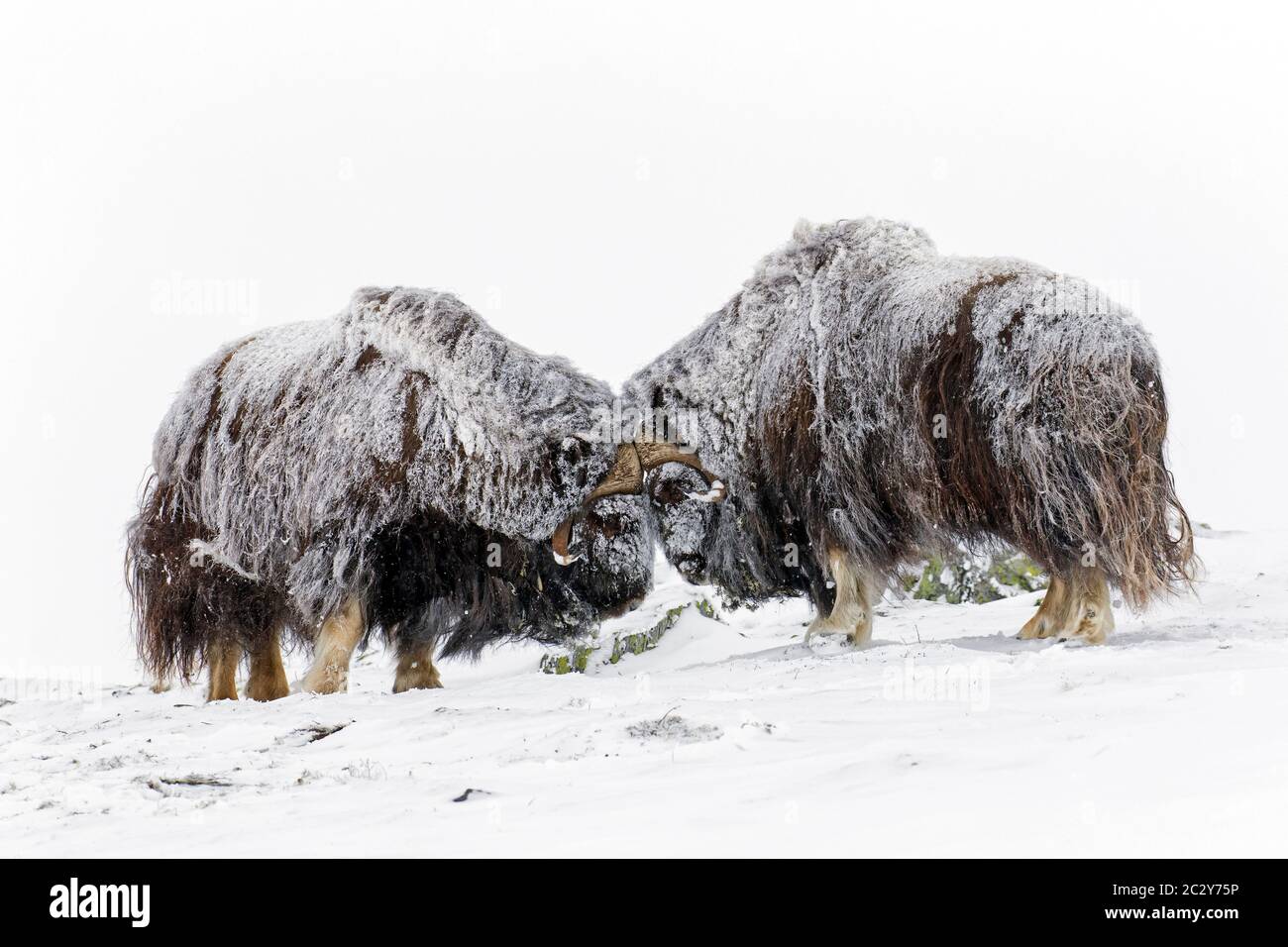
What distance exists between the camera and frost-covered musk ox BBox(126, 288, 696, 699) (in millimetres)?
6469

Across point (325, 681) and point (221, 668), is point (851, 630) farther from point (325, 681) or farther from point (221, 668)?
point (221, 668)

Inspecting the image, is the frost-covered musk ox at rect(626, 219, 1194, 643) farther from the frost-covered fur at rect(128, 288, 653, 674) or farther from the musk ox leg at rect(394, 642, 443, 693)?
the musk ox leg at rect(394, 642, 443, 693)

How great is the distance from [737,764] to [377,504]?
3.50m

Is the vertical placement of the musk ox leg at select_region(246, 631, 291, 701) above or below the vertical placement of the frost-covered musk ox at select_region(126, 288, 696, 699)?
below

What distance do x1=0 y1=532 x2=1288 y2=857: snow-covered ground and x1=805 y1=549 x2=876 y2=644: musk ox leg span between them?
89 centimetres

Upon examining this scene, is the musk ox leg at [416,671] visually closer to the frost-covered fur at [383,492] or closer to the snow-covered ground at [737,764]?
the frost-covered fur at [383,492]

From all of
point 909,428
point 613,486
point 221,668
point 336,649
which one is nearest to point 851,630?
point 909,428

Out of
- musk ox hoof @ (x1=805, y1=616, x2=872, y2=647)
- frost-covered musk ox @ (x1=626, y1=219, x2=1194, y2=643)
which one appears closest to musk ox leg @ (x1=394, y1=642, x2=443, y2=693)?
frost-covered musk ox @ (x1=626, y1=219, x2=1194, y2=643)

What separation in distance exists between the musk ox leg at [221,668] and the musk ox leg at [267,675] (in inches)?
5.9
